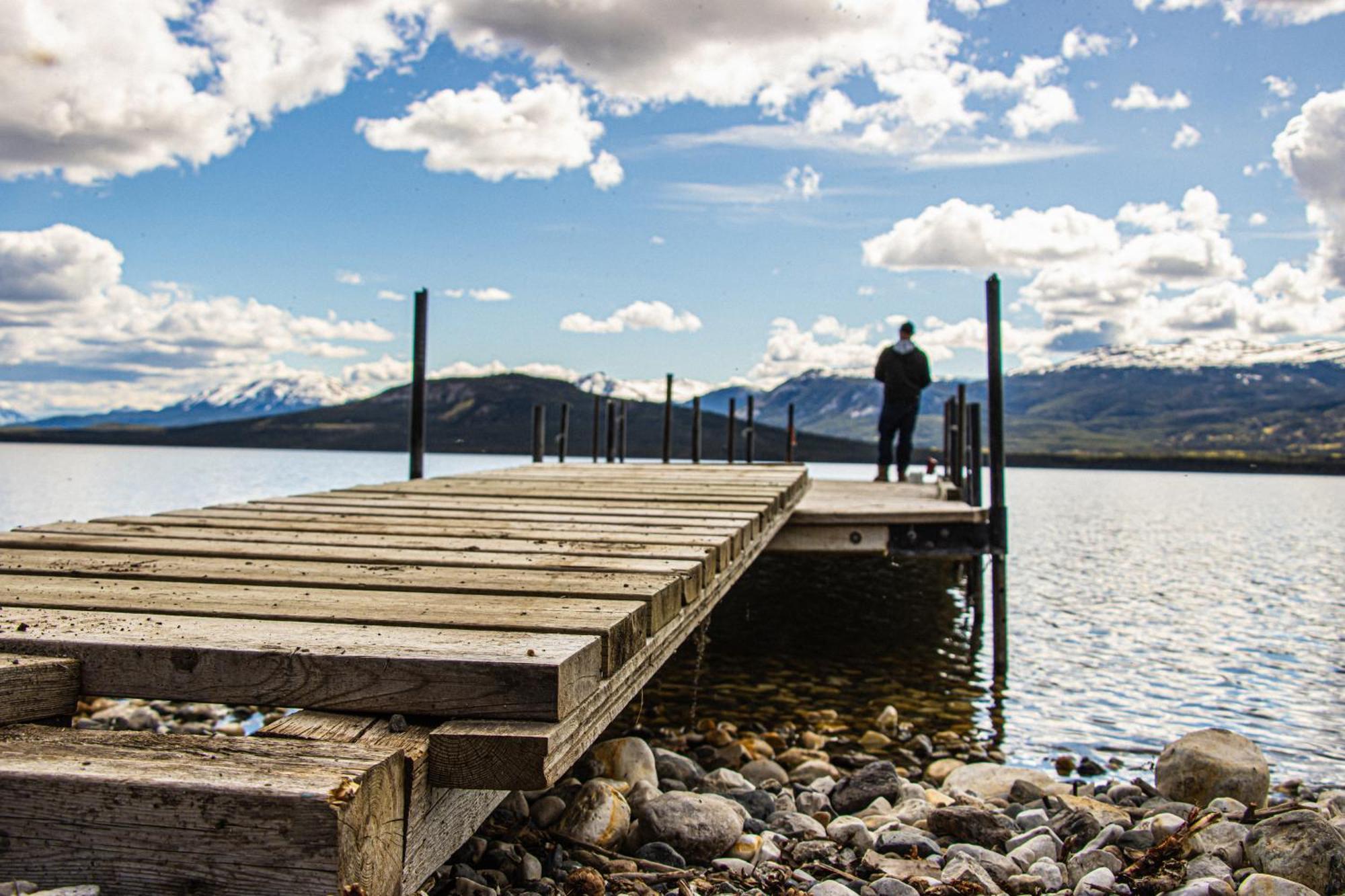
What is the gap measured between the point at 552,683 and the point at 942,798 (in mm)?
4329

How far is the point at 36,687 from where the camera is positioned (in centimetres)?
219

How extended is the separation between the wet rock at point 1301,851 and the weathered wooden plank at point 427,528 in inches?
103

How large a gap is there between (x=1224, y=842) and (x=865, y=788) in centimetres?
186

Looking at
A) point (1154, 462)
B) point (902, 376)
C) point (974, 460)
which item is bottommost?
point (1154, 462)

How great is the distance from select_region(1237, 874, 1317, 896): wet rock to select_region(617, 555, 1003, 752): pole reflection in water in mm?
3562

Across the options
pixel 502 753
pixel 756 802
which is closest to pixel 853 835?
pixel 756 802

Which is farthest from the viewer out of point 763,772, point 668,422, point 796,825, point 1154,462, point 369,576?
point 1154,462

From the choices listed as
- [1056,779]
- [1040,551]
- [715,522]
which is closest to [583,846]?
[715,522]

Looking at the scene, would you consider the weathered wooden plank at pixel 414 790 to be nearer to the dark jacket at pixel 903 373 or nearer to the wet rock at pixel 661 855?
the wet rock at pixel 661 855

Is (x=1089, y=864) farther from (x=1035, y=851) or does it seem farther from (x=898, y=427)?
(x=898, y=427)

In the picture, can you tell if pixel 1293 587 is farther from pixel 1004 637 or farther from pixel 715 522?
pixel 715 522

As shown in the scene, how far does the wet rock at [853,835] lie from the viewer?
450cm

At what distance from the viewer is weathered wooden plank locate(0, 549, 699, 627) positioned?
3.23 m

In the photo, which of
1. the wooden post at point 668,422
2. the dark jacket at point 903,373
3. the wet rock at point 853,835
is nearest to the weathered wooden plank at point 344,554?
the wet rock at point 853,835
